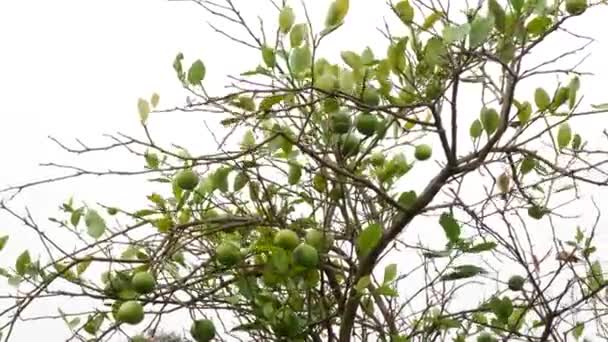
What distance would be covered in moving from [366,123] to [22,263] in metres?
0.34

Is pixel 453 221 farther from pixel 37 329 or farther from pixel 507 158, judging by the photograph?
pixel 37 329

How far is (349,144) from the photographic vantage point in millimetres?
729

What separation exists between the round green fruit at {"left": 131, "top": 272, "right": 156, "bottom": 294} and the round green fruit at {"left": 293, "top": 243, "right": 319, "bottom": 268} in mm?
109

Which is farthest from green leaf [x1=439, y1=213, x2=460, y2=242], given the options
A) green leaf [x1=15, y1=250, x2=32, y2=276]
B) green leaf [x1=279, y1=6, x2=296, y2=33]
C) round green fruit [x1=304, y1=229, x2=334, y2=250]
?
green leaf [x1=15, y1=250, x2=32, y2=276]

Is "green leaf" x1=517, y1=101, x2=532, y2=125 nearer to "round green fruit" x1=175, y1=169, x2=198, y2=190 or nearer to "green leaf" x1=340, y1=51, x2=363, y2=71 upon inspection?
"green leaf" x1=340, y1=51, x2=363, y2=71

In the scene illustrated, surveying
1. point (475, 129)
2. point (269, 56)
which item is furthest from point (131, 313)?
point (475, 129)

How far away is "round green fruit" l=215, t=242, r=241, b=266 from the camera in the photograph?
645mm

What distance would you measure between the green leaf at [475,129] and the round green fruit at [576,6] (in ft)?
0.44

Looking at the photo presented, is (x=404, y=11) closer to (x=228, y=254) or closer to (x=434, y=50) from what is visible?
(x=434, y=50)

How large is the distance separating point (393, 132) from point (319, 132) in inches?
5.4

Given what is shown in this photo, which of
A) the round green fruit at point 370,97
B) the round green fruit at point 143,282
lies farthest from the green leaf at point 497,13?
the round green fruit at point 143,282

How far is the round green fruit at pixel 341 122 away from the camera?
67 cm

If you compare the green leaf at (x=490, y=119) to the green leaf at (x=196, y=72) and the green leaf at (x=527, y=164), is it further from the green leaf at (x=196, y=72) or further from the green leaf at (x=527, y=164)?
the green leaf at (x=196, y=72)

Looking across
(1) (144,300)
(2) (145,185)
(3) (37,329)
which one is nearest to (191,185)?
(1) (144,300)
